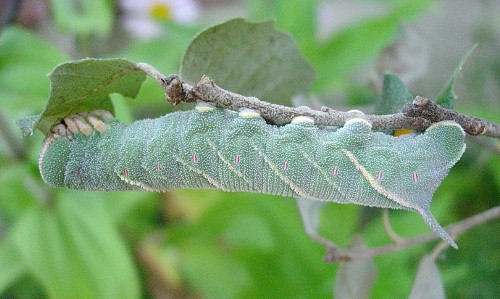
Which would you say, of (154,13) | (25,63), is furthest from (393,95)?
(154,13)

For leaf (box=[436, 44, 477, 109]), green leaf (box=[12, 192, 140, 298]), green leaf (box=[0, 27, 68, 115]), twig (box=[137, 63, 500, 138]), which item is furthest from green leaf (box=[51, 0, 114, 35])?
leaf (box=[436, 44, 477, 109])

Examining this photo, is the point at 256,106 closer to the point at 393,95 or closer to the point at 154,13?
the point at 393,95

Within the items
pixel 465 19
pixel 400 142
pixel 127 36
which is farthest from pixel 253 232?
pixel 465 19

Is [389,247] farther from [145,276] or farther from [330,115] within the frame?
[145,276]

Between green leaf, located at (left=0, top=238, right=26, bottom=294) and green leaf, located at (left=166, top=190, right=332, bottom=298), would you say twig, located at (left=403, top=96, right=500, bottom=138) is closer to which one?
green leaf, located at (left=166, top=190, right=332, bottom=298)

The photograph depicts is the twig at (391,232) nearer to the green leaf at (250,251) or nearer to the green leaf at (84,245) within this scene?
the green leaf at (250,251)

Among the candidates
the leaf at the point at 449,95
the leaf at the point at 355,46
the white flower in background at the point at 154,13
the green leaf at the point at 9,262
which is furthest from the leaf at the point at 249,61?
the white flower in background at the point at 154,13
